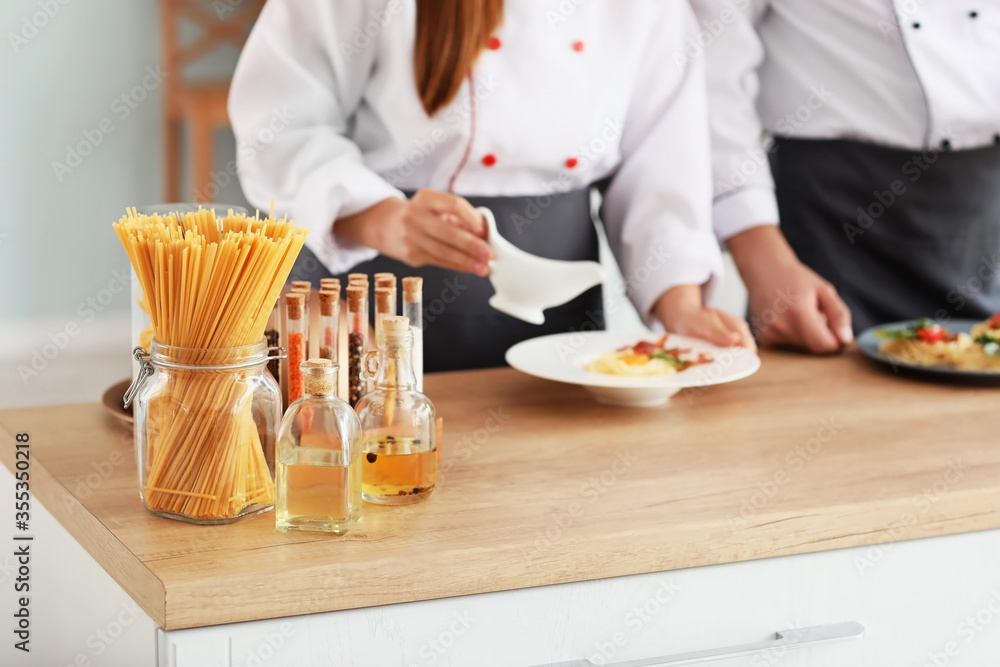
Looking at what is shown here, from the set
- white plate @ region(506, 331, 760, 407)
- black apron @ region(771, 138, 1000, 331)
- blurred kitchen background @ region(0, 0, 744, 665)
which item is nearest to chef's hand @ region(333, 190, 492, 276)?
white plate @ region(506, 331, 760, 407)

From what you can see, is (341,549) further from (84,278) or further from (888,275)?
(84,278)

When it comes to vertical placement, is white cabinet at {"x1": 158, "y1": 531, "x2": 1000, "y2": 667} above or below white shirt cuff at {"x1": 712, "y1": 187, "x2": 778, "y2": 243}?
below

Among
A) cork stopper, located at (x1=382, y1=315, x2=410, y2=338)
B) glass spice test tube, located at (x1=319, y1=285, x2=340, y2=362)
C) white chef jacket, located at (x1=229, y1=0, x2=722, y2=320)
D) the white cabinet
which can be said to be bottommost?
the white cabinet

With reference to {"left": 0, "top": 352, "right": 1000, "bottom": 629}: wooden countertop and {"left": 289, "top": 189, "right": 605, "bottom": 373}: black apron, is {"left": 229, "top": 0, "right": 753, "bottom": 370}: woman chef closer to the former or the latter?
{"left": 289, "top": 189, "right": 605, "bottom": 373}: black apron

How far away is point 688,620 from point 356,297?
0.41 m

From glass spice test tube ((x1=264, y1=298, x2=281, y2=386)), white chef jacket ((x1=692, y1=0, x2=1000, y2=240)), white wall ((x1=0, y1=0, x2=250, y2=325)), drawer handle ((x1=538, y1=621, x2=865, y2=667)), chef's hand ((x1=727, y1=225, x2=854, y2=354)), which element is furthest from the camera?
white wall ((x1=0, y1=0, x2=250, y2=325))

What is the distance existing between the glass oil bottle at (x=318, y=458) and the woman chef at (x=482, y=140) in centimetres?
42

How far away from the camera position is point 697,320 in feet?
4.53

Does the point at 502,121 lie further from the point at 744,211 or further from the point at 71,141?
the point at 71,141

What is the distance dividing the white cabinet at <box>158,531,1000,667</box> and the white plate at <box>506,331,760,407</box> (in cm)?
31

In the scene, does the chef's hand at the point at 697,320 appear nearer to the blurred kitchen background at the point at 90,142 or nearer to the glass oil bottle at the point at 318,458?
the glass oil bottle at the point at 318,458

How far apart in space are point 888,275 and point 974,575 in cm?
95

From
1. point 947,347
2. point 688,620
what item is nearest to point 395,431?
point 688,620

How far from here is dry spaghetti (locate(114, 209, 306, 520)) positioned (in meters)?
0.72
